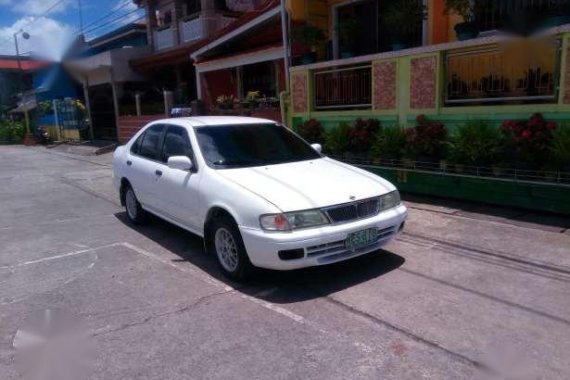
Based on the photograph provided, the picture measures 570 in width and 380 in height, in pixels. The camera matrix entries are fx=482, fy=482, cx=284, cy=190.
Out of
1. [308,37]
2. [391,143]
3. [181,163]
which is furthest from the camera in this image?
[308,37]

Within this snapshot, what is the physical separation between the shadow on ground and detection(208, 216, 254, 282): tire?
0.12m

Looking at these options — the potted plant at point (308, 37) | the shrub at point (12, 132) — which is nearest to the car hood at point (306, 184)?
the potted plant at point (308, 37)

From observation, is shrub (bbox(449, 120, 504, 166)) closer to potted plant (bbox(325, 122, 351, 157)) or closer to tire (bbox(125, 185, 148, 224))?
potted plant (bbox(325, 122, 351, 157))

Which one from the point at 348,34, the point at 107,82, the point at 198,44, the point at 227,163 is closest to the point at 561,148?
the point at 227,163

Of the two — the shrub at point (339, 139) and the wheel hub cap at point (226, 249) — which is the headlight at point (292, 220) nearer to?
the wheel hub cap at point (226, 249)

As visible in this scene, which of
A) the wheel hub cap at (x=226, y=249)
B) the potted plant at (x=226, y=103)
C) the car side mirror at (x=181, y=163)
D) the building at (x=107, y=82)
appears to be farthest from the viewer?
the building at (x=107, y=82)

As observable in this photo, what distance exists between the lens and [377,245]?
4699 millimetres

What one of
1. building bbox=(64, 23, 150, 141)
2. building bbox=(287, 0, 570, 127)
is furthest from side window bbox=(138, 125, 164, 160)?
building bbox=(64, 23, 150, 141)

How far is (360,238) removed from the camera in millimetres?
4477

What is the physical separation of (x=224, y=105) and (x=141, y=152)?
8.15 metres

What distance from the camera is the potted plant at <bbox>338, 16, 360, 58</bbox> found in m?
11.4

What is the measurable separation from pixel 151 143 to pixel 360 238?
10.9 ft

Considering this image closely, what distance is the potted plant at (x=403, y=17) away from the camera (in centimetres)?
1003

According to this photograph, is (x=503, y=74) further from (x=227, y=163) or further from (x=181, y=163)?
(x=181, y=163)
